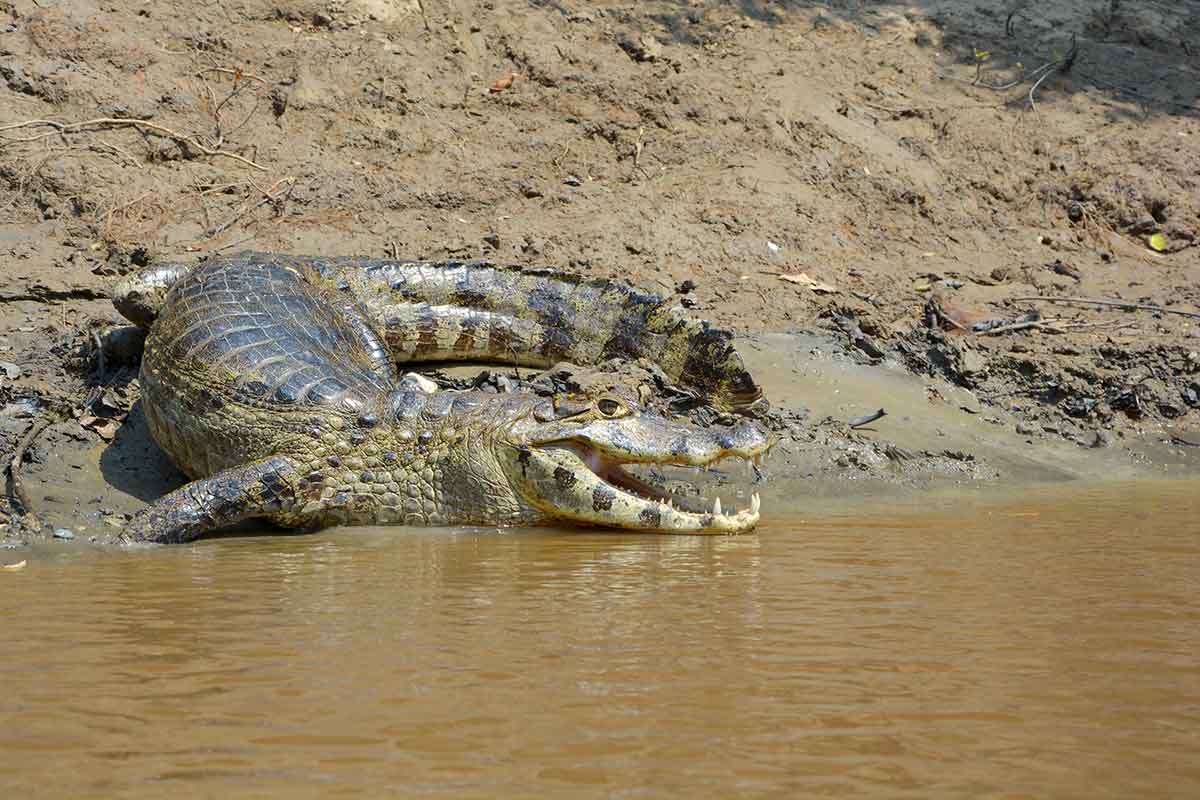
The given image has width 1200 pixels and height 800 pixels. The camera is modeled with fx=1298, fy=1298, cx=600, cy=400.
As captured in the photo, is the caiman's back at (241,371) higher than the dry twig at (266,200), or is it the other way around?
the dry twig at (266,200)

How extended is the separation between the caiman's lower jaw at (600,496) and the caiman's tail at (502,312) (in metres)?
1.60

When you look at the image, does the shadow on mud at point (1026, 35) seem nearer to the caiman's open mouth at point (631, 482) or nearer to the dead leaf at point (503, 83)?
the dead leaf at point (503, 83)

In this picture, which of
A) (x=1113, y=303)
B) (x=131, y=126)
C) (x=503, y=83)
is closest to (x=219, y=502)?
(x=131, y=126)

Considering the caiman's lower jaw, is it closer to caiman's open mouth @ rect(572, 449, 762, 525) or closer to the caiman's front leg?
caiman's open mouth @ rect(572, 449, 762, 525)

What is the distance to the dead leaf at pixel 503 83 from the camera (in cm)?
952

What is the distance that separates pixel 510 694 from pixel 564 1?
8.61 meters

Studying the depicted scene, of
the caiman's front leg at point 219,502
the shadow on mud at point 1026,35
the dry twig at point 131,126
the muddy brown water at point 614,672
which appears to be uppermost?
the shadow on mud at point 1026,35

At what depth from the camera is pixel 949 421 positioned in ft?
22.8

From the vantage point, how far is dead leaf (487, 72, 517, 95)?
9516 millimetres

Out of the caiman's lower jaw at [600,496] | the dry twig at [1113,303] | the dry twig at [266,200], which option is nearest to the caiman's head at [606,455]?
the caiman's lower jaw at [600,496]

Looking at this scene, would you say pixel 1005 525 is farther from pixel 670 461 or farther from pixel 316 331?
pixel 316 331

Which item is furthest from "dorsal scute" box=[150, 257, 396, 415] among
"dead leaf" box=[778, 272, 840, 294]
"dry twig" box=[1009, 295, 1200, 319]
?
"dry twig" box=[1009, 295, 1200, 319]

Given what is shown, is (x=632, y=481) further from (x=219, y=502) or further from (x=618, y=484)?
(x=219, y=502)

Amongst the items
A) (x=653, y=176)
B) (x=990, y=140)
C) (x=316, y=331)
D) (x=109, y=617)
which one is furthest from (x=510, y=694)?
(x=990, y=140)
